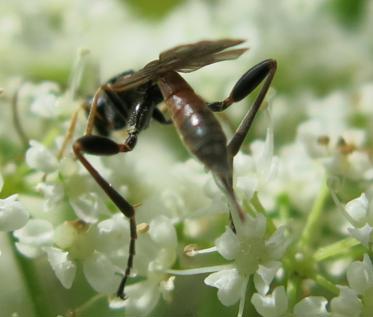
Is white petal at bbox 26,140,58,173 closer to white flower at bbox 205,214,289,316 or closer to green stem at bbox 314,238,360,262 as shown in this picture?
white flower at bbox 205,214,289,316

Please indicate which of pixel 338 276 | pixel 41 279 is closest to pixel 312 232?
pixel 338 276

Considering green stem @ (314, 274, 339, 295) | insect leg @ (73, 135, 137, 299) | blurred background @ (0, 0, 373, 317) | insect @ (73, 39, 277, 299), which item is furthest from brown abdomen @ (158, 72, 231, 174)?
blurred background @ (0, 0, 373, 317)

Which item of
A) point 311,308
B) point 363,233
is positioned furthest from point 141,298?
point 363,233

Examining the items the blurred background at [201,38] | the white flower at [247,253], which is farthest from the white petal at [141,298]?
the blurred background at [201,38]

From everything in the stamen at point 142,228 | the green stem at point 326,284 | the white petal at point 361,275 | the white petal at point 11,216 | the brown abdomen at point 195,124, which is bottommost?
the green stem at point 326,284

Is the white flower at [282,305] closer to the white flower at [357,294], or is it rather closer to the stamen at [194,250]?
the white flower at [357,294]

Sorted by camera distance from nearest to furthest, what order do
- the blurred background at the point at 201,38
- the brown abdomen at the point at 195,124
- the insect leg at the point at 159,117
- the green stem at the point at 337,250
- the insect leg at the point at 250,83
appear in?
the brown abdomen at the point at 195,124 < the green stem at the point at 337,250 < the insect leg at the point at 250,83 < the insect leg at the point at 159,117 < the blurred background at the point at 201,38
